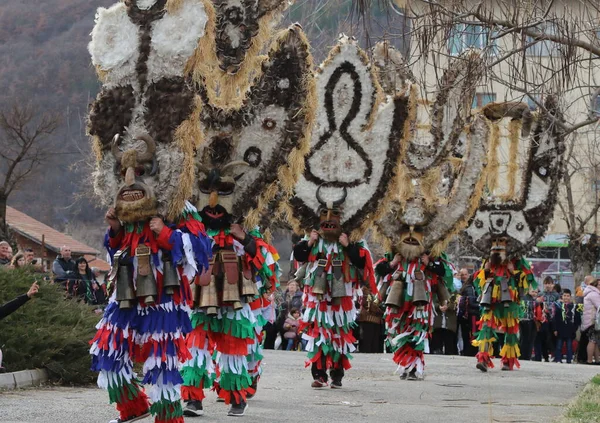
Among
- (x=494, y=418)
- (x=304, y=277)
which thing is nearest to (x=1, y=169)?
(x=304, y=277)

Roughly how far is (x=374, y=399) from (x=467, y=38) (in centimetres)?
403

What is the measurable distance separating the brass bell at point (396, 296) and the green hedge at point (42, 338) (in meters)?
3.61

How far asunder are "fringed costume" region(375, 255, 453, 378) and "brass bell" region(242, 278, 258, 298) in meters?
4.27

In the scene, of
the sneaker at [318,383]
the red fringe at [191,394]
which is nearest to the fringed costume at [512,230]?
the sneaker at [318,383]

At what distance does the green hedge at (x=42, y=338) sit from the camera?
12.0 metres

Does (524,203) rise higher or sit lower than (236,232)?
higher

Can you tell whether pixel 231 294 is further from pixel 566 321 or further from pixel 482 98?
pixel 566 321

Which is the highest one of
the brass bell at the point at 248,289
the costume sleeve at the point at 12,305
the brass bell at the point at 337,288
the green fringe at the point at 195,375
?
the brass bell at the point at 337,288

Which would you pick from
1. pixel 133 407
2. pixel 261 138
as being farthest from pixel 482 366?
pixel 133 407

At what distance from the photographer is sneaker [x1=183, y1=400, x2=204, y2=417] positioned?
9742 mm

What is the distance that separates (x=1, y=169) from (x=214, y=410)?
4439 centimetres

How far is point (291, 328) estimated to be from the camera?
69.6ft

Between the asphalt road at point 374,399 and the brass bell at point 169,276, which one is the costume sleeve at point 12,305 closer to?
the asphalt road at point 374,399

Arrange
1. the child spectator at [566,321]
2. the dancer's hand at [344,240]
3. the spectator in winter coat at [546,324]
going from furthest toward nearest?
the spectator in winter coat at [546,324] → the child spectator at [566,321] → the dancer's hand at [344,240]
